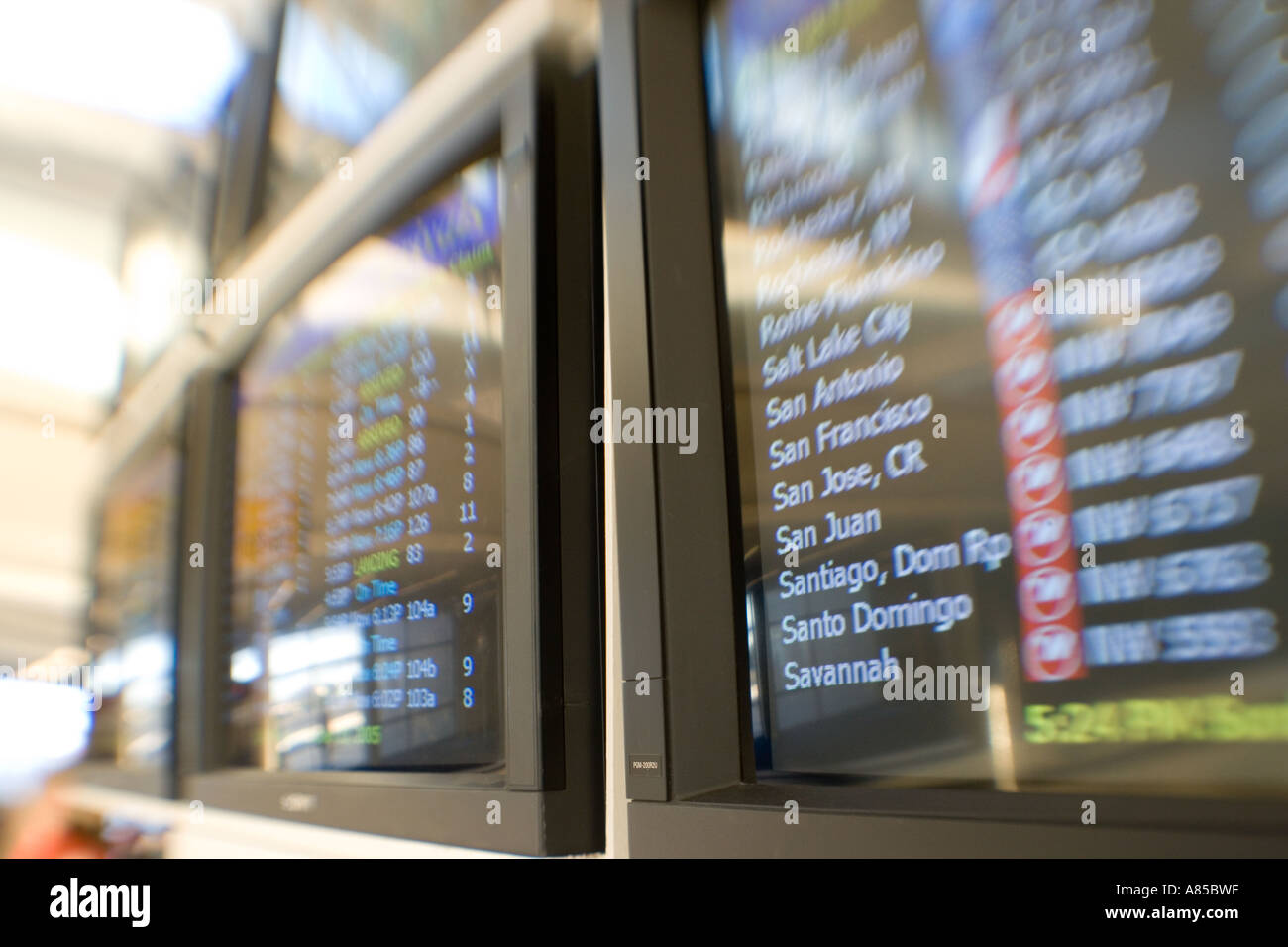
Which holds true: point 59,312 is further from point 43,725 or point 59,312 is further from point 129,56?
point 43,725

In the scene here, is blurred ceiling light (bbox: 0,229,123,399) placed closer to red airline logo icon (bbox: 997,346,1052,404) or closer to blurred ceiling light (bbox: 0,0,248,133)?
blurred ceiling light (bbox: 0,0,248,133)

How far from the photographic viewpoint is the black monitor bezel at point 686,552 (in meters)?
0.63

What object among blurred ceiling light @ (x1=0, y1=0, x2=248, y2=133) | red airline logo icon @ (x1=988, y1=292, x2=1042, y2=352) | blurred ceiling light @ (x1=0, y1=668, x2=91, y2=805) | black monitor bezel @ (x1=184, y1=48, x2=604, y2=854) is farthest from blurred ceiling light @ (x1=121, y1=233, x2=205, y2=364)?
red airline logo icon @ (x1=988, y1=292, x2=1042, y2=352)

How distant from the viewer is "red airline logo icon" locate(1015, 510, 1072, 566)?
576mm

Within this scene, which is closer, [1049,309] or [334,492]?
[1049,309]

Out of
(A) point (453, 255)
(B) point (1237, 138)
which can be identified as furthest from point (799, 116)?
(A) point (453, 255)

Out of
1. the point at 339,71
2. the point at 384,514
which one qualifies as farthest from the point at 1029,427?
the point at 339,71

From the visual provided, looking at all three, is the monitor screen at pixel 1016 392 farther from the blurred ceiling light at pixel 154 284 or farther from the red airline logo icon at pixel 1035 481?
the blurred ceiling light at pixel 154 284

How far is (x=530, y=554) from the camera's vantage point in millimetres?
895

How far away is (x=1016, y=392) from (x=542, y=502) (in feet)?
1.45

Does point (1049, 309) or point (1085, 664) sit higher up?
point (1049, 309)

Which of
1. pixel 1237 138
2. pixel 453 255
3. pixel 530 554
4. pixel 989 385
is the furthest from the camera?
pixel 453 255
